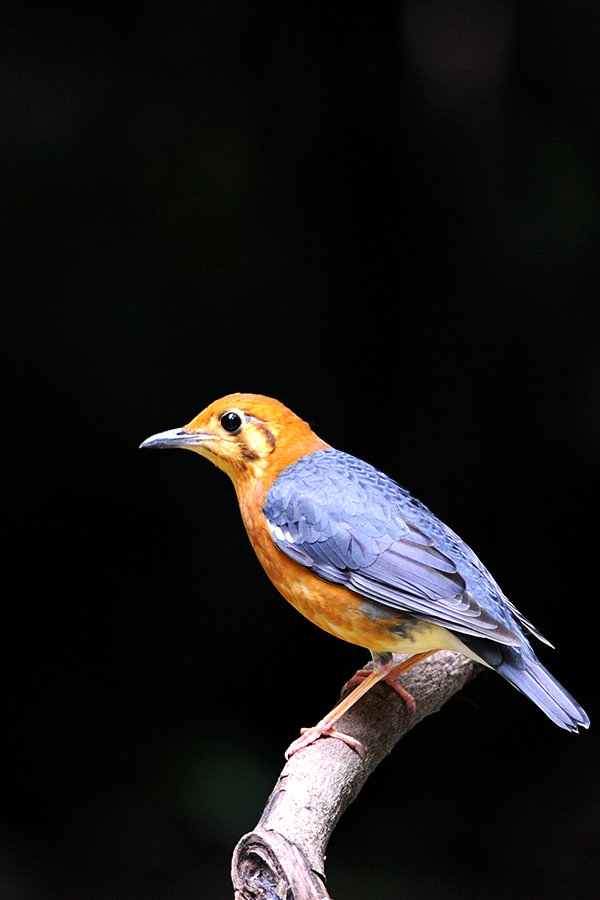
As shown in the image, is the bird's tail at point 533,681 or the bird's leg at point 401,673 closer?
the bird's tail at point 533,681

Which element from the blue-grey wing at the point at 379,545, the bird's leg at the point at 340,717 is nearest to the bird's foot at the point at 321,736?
the bird's leg at the point at 340,717

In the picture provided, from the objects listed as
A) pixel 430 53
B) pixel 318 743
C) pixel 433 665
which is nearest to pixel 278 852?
pixel 318 743

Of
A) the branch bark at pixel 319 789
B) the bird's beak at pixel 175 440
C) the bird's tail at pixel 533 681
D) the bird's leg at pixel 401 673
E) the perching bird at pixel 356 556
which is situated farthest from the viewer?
the bird's leg at pixel 401 673

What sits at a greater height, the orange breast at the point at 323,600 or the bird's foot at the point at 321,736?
the orange breast at the point at 323,600

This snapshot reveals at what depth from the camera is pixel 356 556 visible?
8.98ft

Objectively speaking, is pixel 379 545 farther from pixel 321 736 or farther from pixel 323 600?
pixel 321 736

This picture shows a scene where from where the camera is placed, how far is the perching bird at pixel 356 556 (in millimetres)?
2641

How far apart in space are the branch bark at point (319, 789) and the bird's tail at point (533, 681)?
486mm

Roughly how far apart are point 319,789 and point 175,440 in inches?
37.3

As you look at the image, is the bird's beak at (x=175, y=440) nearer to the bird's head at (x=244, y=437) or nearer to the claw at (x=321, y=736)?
the bird's head at (x=244, y=437)

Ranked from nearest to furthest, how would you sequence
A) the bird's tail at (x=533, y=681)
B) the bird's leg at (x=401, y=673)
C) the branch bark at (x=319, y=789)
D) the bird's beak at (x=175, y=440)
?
1. the branch bark at (x=319, y=789)
2. the bird's tail at (x=533, y=681)
3. the bird's beak at (x=175, y=440)
4. the bird's leg at (x=401, y=673)

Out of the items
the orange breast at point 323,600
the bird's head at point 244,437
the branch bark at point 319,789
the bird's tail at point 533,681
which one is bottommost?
the branch bark at point 319,789

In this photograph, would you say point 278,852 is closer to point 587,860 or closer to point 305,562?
point 305,562

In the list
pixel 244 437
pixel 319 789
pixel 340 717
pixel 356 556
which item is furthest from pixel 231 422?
pixel 319 789
